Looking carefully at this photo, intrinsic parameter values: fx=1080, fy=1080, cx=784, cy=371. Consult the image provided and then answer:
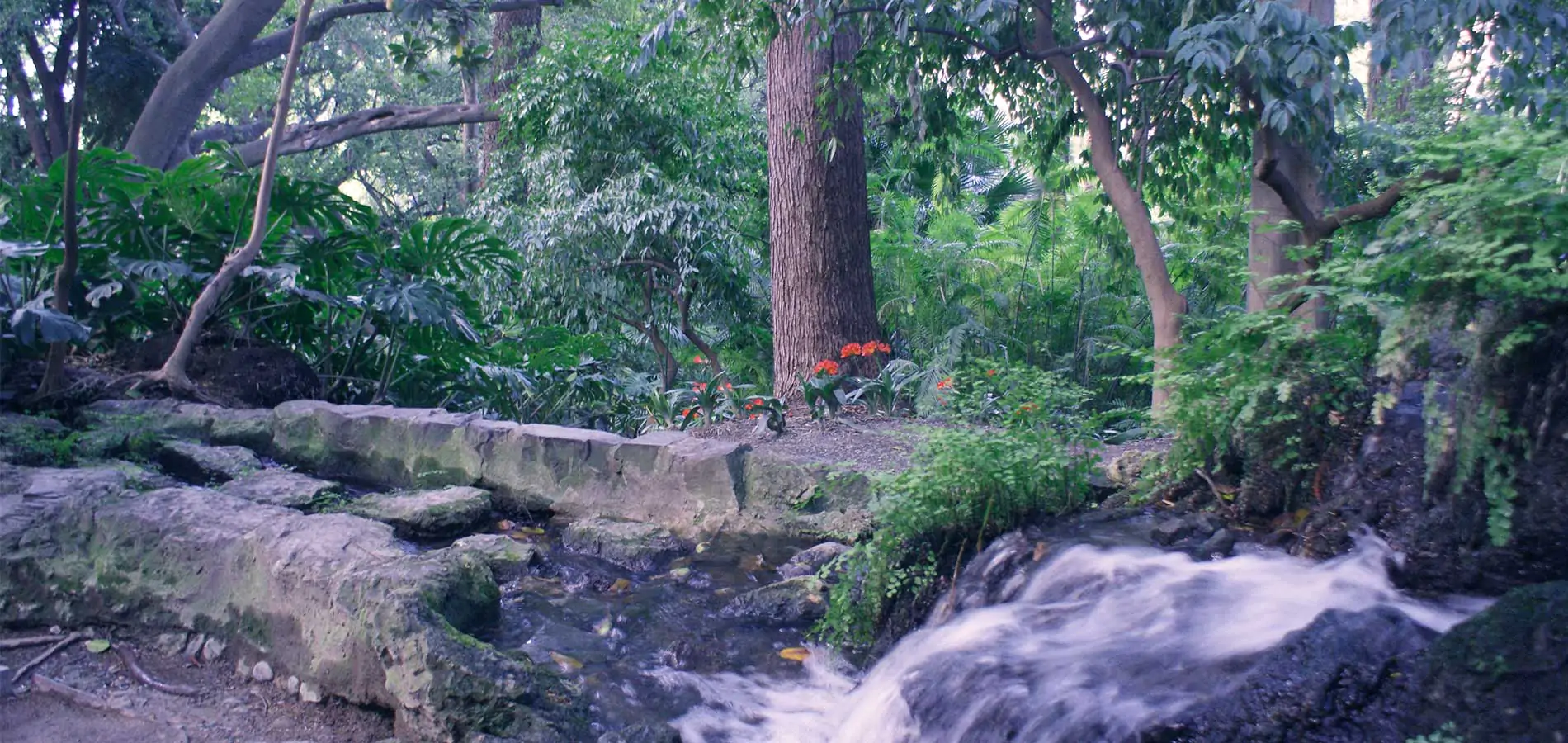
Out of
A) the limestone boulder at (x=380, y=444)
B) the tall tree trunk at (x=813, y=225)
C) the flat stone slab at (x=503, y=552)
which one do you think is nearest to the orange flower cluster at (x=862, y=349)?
the tall tree trunk at (x=813, y=225)

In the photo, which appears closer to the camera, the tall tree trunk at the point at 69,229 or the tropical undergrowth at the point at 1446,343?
the tropical undergrowth at the point at 1446,343

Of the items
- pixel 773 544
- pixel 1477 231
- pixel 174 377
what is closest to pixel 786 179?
pixel 773 544

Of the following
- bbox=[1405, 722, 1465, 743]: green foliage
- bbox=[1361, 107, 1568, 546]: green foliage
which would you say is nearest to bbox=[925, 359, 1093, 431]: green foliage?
bbox=[1361, 107, 1568, 546]: green foliage

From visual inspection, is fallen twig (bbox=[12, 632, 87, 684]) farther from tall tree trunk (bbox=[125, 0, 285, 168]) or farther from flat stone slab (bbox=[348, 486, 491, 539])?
tall tree trunk (bbox=[125, 0, 285, 168])

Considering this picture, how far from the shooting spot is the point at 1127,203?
5.93 m

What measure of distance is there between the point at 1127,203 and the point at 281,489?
187 inches

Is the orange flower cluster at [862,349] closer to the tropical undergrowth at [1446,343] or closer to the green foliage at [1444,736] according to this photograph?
the tropical undergrowth at [1446,343]

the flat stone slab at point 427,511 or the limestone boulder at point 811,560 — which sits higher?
the flat stone slab at point 427,511

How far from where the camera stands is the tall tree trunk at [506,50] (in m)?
13.3

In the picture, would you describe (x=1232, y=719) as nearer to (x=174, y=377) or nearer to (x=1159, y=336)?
(x=1159, y=336)

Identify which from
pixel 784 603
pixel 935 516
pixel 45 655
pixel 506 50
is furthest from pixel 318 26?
pixel 935 516

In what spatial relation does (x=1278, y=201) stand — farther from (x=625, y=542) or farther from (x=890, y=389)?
(x=625, y=542)

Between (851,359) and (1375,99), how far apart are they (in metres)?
6.34

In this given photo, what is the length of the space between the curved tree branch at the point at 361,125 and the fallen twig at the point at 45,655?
11640mm
